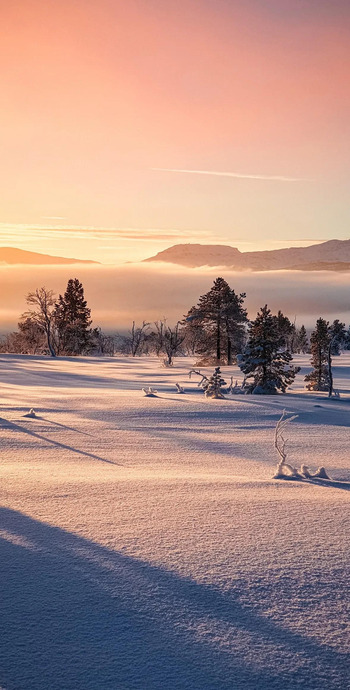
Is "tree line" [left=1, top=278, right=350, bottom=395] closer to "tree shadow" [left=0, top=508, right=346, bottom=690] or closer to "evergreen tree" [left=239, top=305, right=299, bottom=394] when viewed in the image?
"evergreen tree" [left=239, top=305, right=299, bottom=394]

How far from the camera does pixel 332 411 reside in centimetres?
1230

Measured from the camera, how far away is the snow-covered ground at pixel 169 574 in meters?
2.42

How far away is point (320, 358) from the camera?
74.6ft

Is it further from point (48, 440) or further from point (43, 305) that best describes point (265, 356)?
point (43, 305)

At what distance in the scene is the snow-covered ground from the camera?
7.95ft

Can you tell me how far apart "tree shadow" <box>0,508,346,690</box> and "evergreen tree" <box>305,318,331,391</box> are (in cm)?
1898

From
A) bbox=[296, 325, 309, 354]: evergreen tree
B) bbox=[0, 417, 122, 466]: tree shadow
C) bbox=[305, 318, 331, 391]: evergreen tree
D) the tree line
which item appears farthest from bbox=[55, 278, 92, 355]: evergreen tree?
bbox=[0, 417, 122, 466]: tree shadow

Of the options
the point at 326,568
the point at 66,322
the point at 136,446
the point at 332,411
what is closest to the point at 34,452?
the point at 136,446

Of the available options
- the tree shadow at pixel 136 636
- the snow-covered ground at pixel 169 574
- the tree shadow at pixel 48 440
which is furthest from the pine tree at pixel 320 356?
the tree shadow at pixel 136 636

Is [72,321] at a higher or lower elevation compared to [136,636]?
higher

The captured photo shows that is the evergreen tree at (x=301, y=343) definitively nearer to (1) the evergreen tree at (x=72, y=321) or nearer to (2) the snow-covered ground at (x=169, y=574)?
(1) the evergreen tree at (x=72, y=321)

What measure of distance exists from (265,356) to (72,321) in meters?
37.0

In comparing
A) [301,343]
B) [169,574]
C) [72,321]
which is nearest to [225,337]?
Result: [72,321]

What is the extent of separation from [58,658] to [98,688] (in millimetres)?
279
